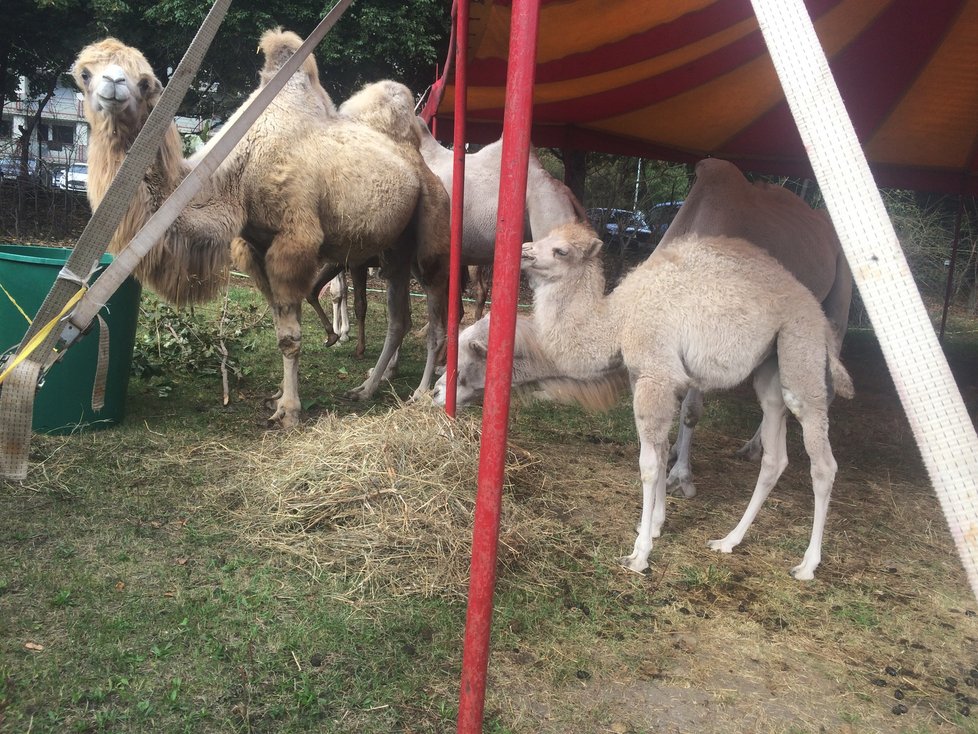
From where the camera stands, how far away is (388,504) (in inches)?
143

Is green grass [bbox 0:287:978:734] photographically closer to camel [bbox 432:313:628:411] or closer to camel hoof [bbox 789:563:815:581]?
camel hoof [bbox 789:563:815:581]

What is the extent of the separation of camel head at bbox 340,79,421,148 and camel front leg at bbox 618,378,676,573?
9.89 ft

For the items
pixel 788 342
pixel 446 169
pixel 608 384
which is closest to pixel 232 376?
pixel 446 169

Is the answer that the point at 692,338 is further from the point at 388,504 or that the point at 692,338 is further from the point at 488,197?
the point at 488,197

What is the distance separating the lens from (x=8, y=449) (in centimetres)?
219

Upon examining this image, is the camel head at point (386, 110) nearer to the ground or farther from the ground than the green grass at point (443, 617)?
farther from the ground

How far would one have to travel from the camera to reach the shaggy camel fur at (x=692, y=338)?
3.50 m

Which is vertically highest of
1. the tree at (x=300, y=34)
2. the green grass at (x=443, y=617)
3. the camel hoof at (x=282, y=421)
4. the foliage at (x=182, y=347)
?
the tree at (x=300, y=34)

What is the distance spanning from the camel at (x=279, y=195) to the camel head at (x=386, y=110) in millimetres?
127

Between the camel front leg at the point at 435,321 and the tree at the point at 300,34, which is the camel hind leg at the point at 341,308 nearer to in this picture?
the camel front leg at the point at 435,321

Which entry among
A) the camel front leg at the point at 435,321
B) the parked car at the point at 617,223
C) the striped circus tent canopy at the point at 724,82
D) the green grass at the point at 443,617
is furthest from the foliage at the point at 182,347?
the parked car at the point at 617,223

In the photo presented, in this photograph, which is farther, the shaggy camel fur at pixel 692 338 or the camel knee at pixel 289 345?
the camel knee at pixel 289 345

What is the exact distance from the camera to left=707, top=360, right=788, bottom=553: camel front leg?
380 centimetres

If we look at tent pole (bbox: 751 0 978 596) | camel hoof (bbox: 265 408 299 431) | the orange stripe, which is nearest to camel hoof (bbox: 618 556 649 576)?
camel hoof (bbox: 265 408 299 431)
